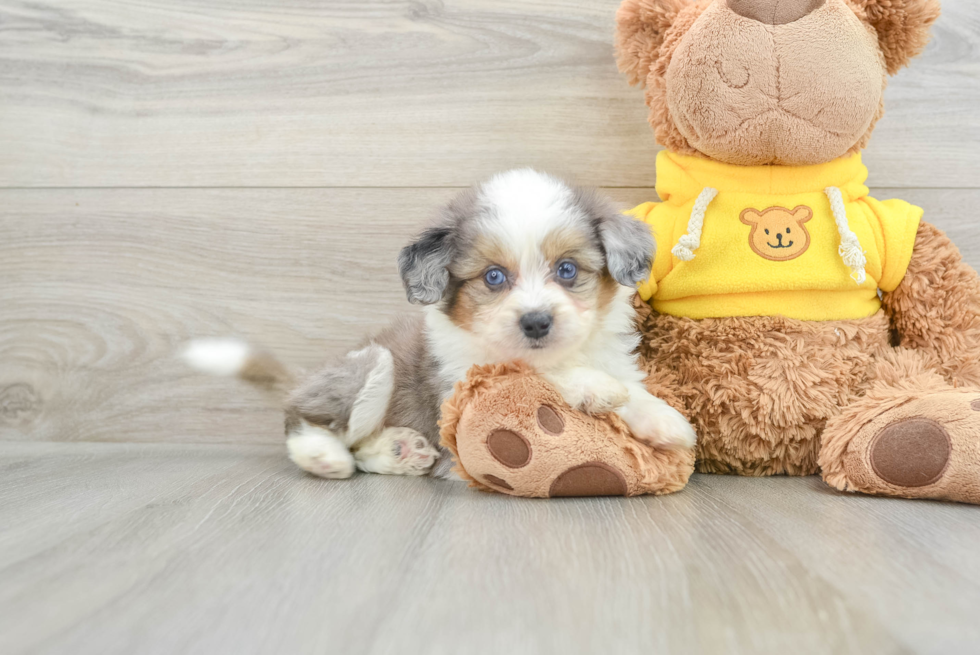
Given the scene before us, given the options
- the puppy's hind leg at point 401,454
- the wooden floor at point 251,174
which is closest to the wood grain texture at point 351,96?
the wooden floor at point 251,174

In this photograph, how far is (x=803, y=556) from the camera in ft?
3.61

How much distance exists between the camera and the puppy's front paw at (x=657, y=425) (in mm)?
1529

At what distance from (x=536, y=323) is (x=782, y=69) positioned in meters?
0.76

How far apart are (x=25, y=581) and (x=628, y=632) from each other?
866mm

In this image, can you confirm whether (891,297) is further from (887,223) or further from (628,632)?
(628,632)

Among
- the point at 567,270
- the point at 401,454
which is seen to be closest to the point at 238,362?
the point at 401,454

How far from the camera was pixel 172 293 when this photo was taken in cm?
225

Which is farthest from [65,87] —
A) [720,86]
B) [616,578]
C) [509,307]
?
[616,578]

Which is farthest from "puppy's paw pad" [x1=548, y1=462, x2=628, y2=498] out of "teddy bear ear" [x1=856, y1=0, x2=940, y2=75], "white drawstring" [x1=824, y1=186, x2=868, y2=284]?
"teddy bear ear" [x1=856, y1=0, x2=940, y2=75]

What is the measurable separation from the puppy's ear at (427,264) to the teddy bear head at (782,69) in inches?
24.4

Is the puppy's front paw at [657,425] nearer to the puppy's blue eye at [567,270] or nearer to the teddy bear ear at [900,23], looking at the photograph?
the puppy's blue eye at [567,270]

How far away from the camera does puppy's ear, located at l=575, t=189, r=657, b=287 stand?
1.59 meters

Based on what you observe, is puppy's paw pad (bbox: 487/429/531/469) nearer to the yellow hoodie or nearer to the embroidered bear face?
the yellow hoodie

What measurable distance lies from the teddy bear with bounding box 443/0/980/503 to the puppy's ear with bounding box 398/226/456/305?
0.21 m
